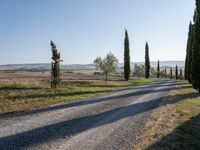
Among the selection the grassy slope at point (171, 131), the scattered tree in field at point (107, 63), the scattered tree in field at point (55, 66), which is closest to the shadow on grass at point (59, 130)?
the grassy slope at point (171, 131)

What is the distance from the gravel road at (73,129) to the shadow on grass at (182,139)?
104 centimetres

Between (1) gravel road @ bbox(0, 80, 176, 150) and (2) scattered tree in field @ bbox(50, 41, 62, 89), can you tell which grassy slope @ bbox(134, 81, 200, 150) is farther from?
(2) scattered tree in field @ bbox(50, 41, 62, 89)

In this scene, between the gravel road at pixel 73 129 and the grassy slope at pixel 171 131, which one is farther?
the grassy slope at pixel 171 131

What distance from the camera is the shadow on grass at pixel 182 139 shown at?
34.8ft

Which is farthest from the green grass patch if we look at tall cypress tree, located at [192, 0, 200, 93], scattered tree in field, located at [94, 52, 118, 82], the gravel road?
scattered tree in field, located at [94, 52, 118, 82]

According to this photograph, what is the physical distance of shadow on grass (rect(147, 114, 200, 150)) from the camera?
10602 mm

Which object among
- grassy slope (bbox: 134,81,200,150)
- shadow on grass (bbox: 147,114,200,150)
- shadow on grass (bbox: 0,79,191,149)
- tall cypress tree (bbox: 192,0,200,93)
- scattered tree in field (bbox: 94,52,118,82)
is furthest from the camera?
scattered tree in field (bbox: 94,52,118,82)

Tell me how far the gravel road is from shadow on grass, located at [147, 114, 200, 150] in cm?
104

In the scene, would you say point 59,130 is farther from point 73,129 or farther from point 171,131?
point 171,131

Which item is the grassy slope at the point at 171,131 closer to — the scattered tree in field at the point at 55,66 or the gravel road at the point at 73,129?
the gravel road at the point at 73,129

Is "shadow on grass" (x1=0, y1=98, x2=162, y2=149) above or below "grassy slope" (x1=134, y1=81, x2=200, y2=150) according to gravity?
above

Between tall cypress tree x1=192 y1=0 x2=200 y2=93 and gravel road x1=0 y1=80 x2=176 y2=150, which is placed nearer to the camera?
gravel road x1=0 y1=80 x2=176 y2=150

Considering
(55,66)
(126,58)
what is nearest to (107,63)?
(126,58)

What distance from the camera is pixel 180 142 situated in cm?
1126
